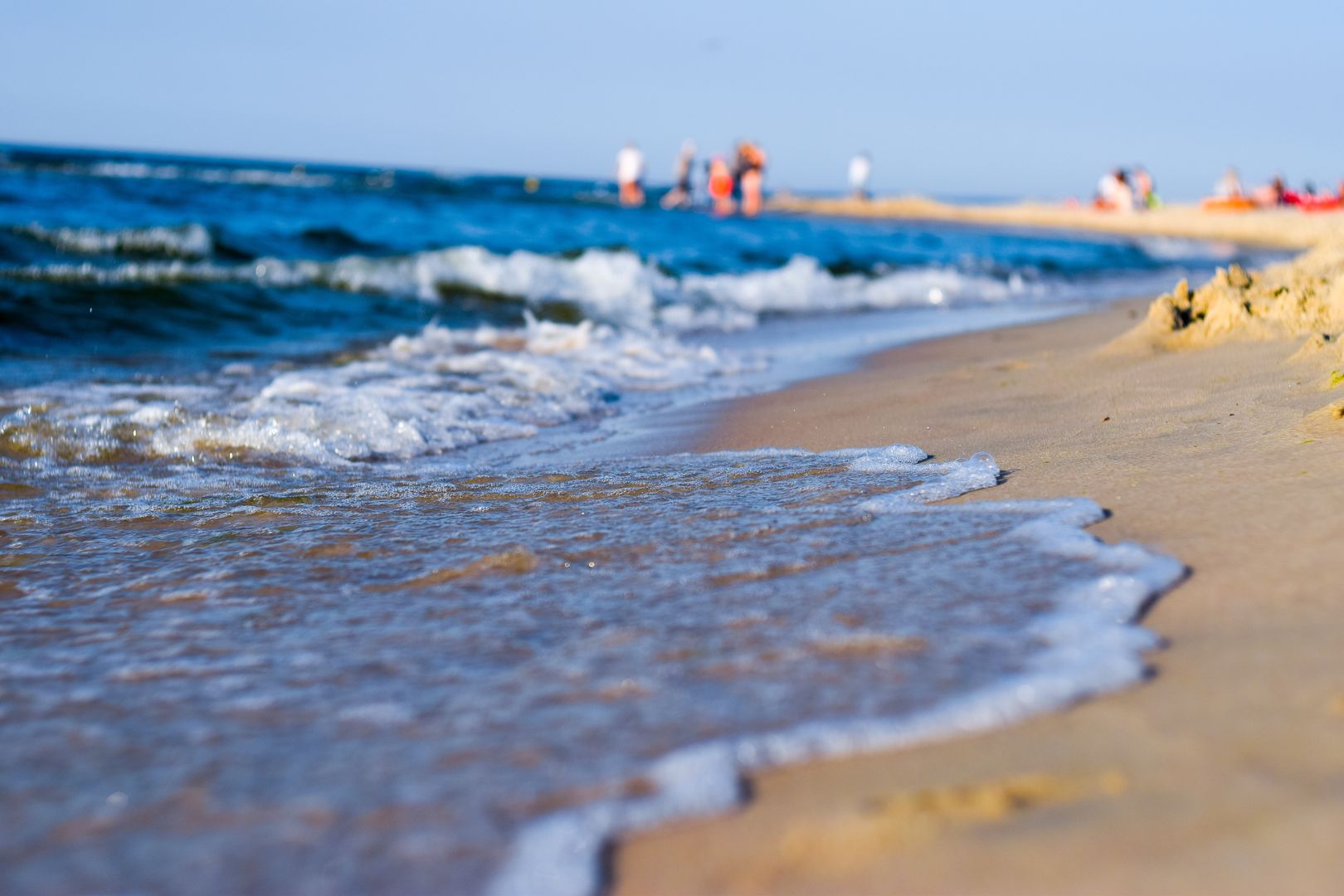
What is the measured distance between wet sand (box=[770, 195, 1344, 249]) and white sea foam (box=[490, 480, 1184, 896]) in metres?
17.2

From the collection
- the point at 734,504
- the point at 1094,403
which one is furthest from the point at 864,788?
the point at 1094,403

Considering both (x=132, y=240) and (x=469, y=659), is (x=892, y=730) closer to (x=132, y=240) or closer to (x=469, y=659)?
(x=469, y=659)

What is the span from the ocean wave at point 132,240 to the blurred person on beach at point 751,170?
606 inches

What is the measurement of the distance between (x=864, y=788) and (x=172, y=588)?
134 centimetres

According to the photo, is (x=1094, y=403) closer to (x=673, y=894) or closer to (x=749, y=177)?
(x=673, y=894)

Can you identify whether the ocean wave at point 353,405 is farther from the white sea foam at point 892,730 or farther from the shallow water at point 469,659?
the white sea foam at point 892,730

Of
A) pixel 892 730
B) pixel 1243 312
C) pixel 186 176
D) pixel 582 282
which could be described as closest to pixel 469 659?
pixel 892 730

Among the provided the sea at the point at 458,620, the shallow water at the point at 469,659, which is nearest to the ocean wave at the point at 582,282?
the sea at the point at 458,620

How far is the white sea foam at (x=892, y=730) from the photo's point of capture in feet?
3.62

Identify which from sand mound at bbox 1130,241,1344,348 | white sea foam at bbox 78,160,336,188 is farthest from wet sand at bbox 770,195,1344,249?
sand mound at bbox 1130,241,1344,348

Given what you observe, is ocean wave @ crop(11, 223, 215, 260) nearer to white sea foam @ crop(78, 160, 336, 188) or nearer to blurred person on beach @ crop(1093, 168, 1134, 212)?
white sea foam @ crop(78, 160, 336, 188)

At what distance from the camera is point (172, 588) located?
2014 millimetres

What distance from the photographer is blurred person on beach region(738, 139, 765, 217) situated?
23828mm

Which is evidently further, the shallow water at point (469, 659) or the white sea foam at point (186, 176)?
the white sea foam at point (186, 176)
